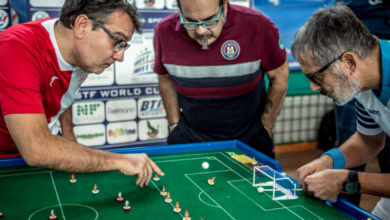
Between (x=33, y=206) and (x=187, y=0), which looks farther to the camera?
(x=187, y=0)

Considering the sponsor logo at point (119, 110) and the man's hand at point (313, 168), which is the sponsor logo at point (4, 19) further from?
the man's hand at point (313, 168)

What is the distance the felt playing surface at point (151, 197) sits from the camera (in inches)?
59.9

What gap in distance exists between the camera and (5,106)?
1487 millimetres

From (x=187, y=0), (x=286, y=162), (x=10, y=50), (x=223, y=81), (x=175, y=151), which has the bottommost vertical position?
(x=286, y=162)

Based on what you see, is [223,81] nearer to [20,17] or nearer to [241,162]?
[241,162]

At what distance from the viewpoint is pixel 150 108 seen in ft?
12.3

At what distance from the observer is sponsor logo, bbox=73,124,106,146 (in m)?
3.55

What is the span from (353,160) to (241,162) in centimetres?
60

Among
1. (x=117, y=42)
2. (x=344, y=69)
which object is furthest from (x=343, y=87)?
(x=117, y=42)

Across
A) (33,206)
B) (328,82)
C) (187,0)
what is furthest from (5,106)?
(328,82)

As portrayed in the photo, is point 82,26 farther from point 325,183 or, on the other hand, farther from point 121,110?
point 121,110

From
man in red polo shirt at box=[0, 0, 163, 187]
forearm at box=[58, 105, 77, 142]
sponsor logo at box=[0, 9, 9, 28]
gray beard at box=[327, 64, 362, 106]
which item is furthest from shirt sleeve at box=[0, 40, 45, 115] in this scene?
sponsor logo at box=[0, 9, 9, 28]

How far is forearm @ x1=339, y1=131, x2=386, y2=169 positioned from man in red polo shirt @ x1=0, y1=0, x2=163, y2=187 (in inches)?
40.9

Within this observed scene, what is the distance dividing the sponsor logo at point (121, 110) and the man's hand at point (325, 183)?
7.57 feet
